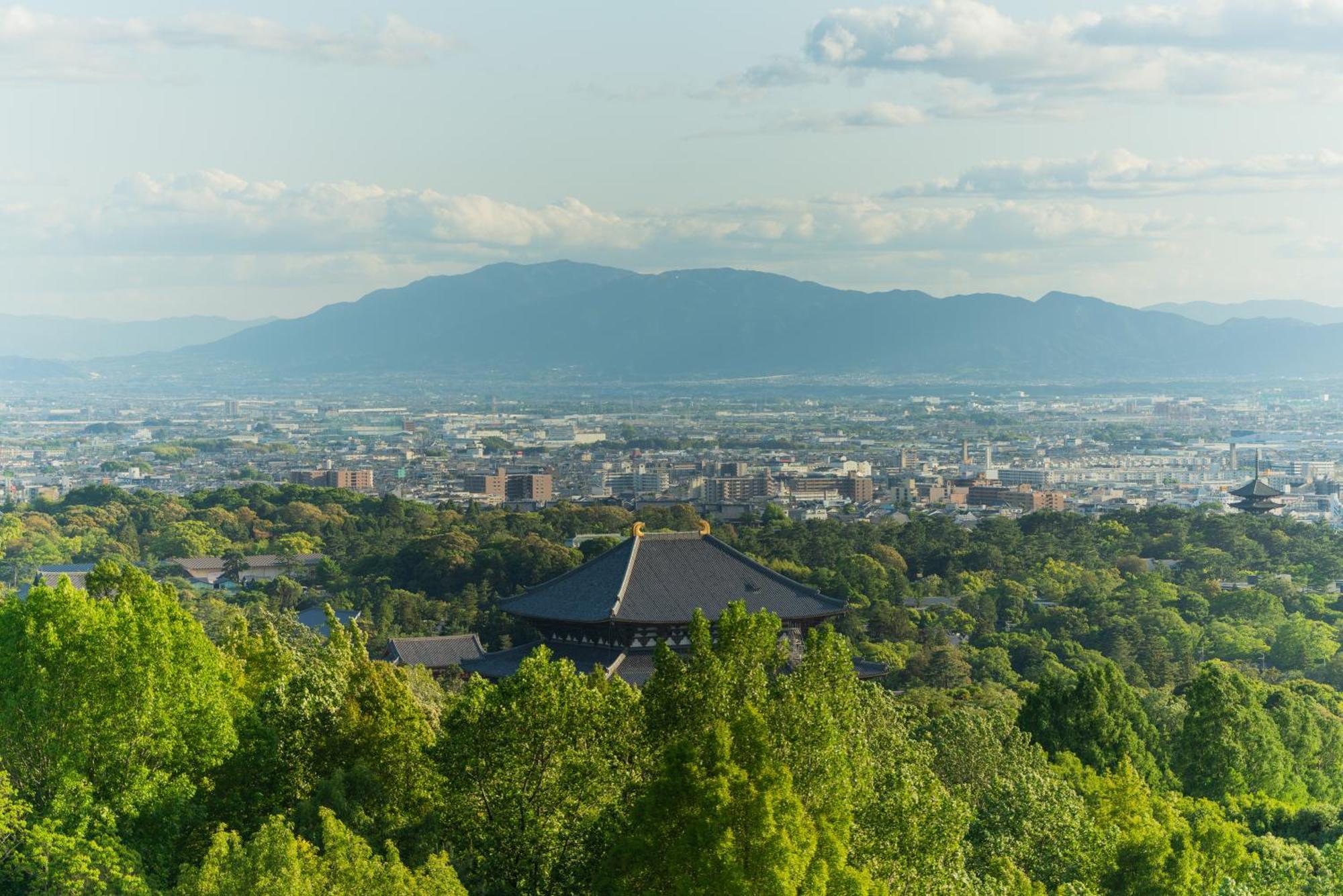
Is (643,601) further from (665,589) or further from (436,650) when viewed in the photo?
(436,650)

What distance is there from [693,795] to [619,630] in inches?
515

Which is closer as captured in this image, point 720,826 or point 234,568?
point 720,826

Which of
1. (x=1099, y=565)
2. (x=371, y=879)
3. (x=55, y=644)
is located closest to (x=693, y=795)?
(x=371, y=879)

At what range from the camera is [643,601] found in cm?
2698

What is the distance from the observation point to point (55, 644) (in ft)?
53.6

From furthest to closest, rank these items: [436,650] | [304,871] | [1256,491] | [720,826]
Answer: [1256,491] < [436,650] < [304,871] < [720,826]

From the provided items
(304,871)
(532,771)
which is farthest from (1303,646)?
(304,871)

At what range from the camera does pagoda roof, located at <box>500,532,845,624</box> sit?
26.9m

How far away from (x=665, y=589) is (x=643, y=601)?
567 mm

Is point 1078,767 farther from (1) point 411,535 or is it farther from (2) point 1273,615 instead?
(1) point 411,535

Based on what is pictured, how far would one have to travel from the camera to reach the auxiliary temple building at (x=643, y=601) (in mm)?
26719

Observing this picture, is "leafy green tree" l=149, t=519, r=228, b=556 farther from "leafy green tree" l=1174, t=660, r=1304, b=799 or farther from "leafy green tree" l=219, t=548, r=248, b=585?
"leafy green tree" l=1174, t=660, r=1304, b=799

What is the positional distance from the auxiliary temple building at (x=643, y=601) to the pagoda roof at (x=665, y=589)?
2 centimetres

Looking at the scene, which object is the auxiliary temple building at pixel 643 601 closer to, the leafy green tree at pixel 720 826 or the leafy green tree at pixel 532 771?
the leafy green tree at pixel 532 771
